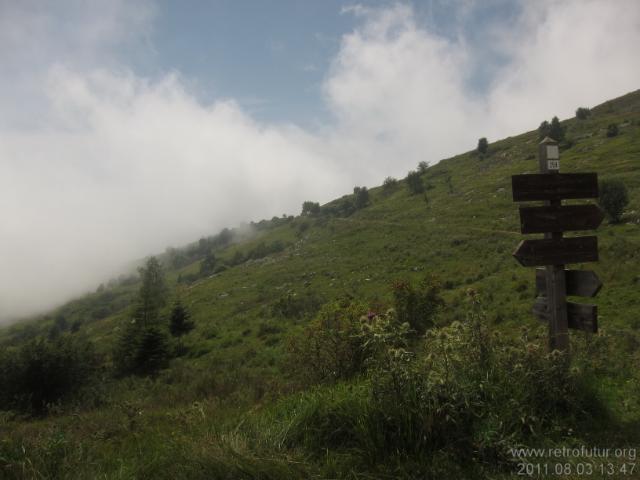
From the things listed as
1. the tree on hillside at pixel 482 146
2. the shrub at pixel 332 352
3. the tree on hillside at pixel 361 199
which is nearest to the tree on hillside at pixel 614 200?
the shrub at pixel 332 352

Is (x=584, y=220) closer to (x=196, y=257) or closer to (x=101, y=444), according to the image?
(x=101, y=444)

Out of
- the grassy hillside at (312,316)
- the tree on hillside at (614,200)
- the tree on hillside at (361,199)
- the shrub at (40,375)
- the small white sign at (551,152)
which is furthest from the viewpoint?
the tree on hillside at (361,199)

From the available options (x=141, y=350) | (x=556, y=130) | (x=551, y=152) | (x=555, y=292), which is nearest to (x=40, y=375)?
(x=141, y=350)

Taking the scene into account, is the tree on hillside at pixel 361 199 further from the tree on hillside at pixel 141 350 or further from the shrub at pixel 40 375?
the shrub at pixel 40 375

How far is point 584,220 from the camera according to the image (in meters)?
5.15

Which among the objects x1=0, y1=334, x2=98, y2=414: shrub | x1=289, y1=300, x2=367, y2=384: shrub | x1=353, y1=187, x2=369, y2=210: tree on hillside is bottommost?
x1=0, y1=334, x2=98, y2=414: shrub

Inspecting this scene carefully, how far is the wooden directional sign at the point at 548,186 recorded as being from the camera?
4.92 meters

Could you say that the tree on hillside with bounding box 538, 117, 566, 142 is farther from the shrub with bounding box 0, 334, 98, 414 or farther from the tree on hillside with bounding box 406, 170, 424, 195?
the shrub with bounding box 0, 334, 98, 414

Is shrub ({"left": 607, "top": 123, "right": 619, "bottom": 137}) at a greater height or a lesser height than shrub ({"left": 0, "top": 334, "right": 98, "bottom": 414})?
greater

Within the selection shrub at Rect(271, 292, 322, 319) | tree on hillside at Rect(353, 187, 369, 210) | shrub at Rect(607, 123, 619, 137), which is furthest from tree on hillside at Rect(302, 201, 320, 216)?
shrub at Rect(271, 292, 322, 319)

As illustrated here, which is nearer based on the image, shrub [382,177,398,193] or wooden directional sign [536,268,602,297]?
wooden directional sign [536,268,602,297]

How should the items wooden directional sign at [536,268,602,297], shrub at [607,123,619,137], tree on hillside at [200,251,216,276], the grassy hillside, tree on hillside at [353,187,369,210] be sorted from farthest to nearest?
tree on hillside at [200,251,216,276] < tree on hillside at [353,187,369,210] < shrub at [607,123,619,137] < wooden directional sign at [536,268,602,297] < the grassy hillside

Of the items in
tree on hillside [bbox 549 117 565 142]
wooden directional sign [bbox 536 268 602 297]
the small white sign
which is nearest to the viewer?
wooden directional sign [bbox 536 268 602 297]

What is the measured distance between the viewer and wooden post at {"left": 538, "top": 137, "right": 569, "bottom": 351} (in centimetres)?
506
